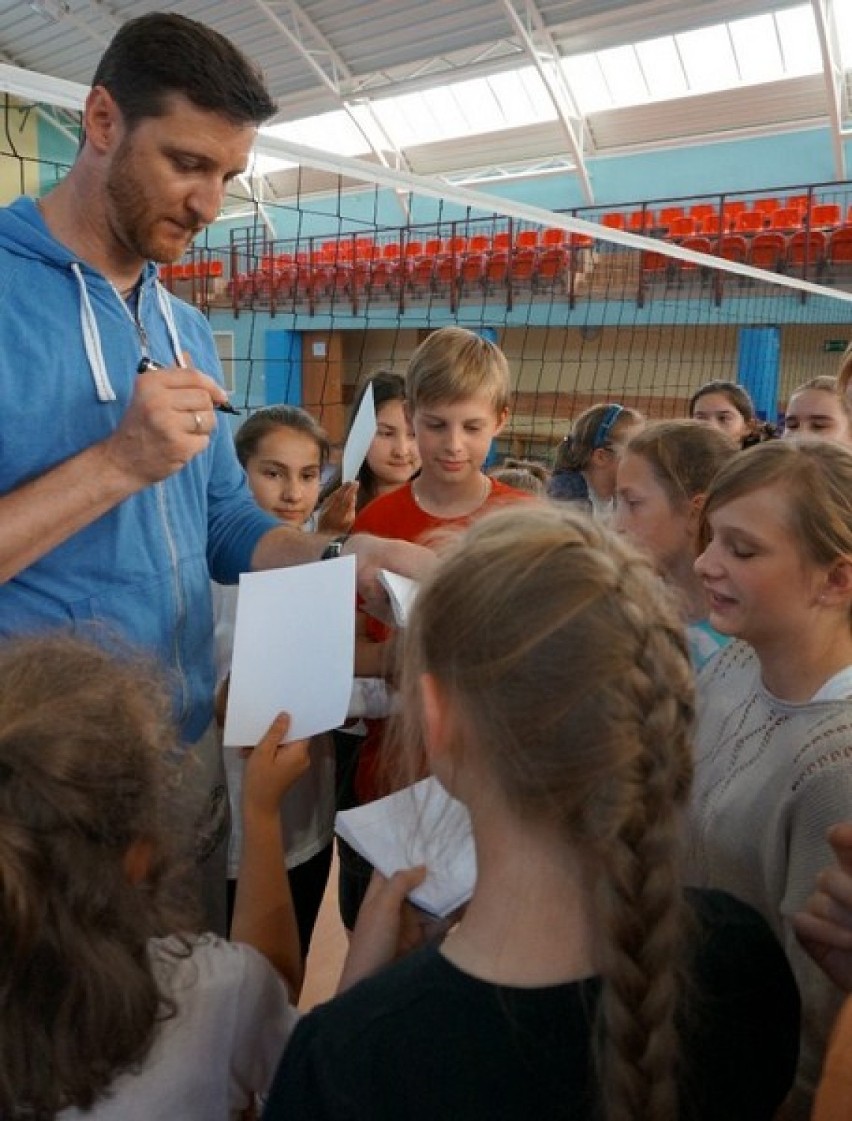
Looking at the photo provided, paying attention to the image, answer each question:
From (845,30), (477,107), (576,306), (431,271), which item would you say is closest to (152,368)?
(576,306)

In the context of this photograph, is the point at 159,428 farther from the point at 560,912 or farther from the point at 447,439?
the point at 447,439

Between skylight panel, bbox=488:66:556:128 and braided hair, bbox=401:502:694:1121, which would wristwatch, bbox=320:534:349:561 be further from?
skylight panel, bbox=488:66:556:128

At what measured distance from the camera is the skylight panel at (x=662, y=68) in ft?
33.4

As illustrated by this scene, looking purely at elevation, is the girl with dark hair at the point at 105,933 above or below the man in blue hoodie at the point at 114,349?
below

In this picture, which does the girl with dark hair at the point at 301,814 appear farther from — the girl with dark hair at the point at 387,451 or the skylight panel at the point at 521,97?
the skylight panel at the point at 521,97

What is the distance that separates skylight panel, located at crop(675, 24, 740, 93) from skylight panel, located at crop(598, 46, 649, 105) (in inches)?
22.6

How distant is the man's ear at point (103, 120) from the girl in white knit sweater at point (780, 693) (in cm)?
88

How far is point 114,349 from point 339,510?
77 cm

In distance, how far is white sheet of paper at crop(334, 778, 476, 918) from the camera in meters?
0.86

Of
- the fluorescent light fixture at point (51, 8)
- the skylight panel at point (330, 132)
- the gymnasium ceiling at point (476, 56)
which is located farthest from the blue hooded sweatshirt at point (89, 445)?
the skylight panel at point (330, 132)

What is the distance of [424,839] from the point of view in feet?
2.99

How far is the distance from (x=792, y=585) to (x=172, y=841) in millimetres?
806

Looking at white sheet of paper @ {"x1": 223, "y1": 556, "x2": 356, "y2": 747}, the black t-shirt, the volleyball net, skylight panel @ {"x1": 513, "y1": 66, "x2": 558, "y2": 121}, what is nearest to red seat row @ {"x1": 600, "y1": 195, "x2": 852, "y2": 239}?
the volleyball net

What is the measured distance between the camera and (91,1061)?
66 centimetres
